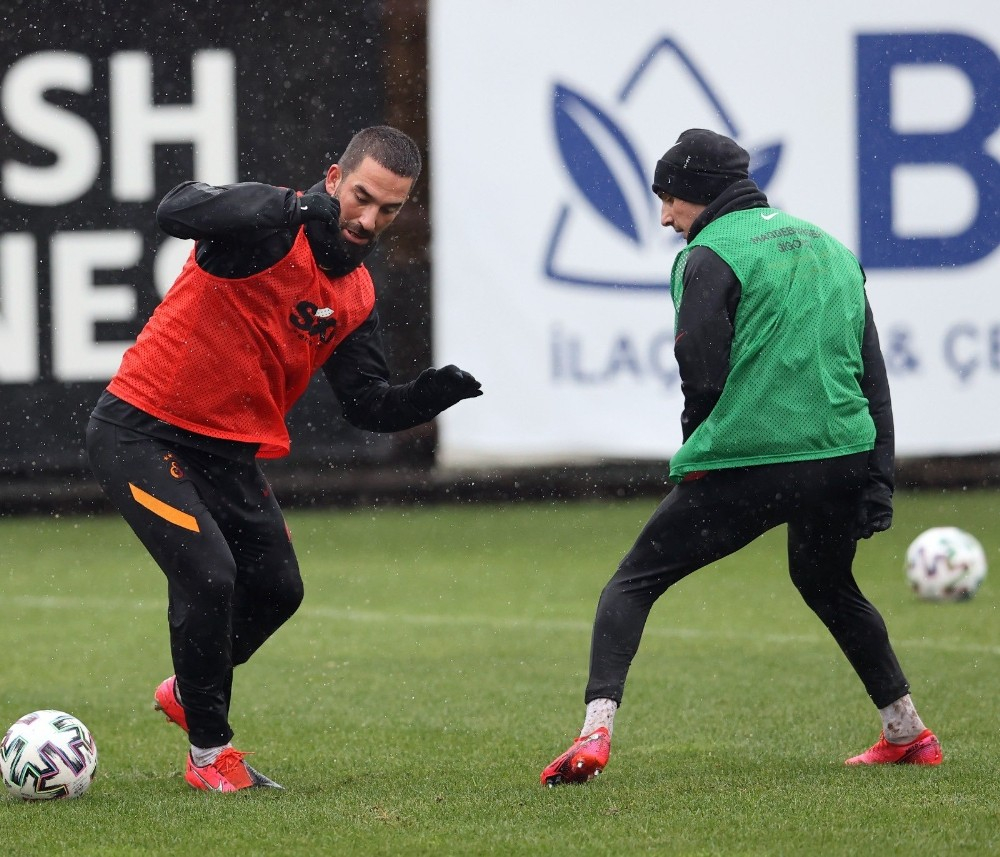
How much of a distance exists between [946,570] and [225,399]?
573cm

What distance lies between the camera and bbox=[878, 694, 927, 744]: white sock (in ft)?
18.6

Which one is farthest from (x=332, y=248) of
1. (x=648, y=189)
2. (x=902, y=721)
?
(x=648, y=189)

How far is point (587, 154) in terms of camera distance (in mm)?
14391

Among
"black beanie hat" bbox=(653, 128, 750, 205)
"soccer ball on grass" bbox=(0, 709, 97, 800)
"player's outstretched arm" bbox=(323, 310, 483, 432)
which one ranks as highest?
"black beanie hat" bbox=(653, 128, 750, 205)

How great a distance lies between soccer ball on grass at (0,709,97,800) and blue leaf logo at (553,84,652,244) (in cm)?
947

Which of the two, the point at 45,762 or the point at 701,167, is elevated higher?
the point at 701,167

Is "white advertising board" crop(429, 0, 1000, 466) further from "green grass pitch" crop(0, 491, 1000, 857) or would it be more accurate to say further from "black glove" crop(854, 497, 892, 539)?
"black glove" crop(854, 497, 892, 539)

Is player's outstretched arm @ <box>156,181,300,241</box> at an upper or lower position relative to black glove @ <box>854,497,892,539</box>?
upper

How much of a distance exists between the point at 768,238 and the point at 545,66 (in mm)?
9483

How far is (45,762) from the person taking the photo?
5.47 metres

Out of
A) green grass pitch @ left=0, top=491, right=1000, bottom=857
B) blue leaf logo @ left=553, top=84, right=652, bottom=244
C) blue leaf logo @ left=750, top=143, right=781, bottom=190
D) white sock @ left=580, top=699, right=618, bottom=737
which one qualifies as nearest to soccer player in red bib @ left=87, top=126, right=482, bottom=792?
green grass pitch @ left=0, top=491, right=1000, bottom=857

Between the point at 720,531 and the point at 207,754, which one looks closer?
the point at 720,531

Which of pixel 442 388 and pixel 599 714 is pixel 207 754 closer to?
pixel 599 714

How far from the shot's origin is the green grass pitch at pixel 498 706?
15.9ft
